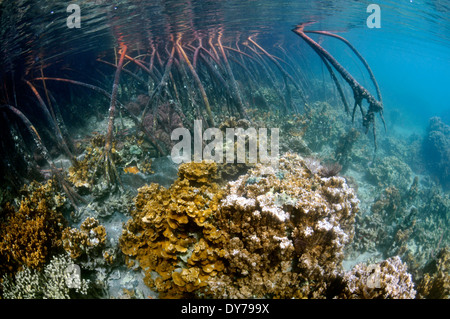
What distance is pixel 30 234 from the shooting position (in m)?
3.74

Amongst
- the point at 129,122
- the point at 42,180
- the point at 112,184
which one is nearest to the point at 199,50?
the point at 129,122

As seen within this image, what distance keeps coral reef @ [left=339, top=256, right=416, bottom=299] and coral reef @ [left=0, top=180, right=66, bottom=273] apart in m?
5.28

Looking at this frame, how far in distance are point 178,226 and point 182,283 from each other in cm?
85

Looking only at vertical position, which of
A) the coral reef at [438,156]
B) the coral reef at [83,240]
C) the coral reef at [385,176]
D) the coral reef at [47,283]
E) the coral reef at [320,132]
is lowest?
the coral reef at [438,156]

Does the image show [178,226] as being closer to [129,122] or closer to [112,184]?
[112,184]

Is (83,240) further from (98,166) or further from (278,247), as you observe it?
(278,247)

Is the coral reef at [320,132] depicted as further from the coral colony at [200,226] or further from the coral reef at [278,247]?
the coral reef at [278,247]

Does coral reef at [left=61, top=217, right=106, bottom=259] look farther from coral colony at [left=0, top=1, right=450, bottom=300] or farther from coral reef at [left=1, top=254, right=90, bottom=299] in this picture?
coral reef at [left=1, top=254, right=90, bottom=299]

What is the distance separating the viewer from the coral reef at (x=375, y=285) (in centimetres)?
271

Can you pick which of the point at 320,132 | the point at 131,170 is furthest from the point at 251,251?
the point at 320,132

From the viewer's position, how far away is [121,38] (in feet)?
41.0

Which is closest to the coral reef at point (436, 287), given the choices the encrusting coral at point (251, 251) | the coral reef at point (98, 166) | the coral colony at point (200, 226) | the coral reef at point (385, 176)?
the coral colony at point (200, 226)

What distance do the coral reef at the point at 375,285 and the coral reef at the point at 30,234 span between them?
5.28m

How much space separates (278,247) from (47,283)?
4.07 metres
